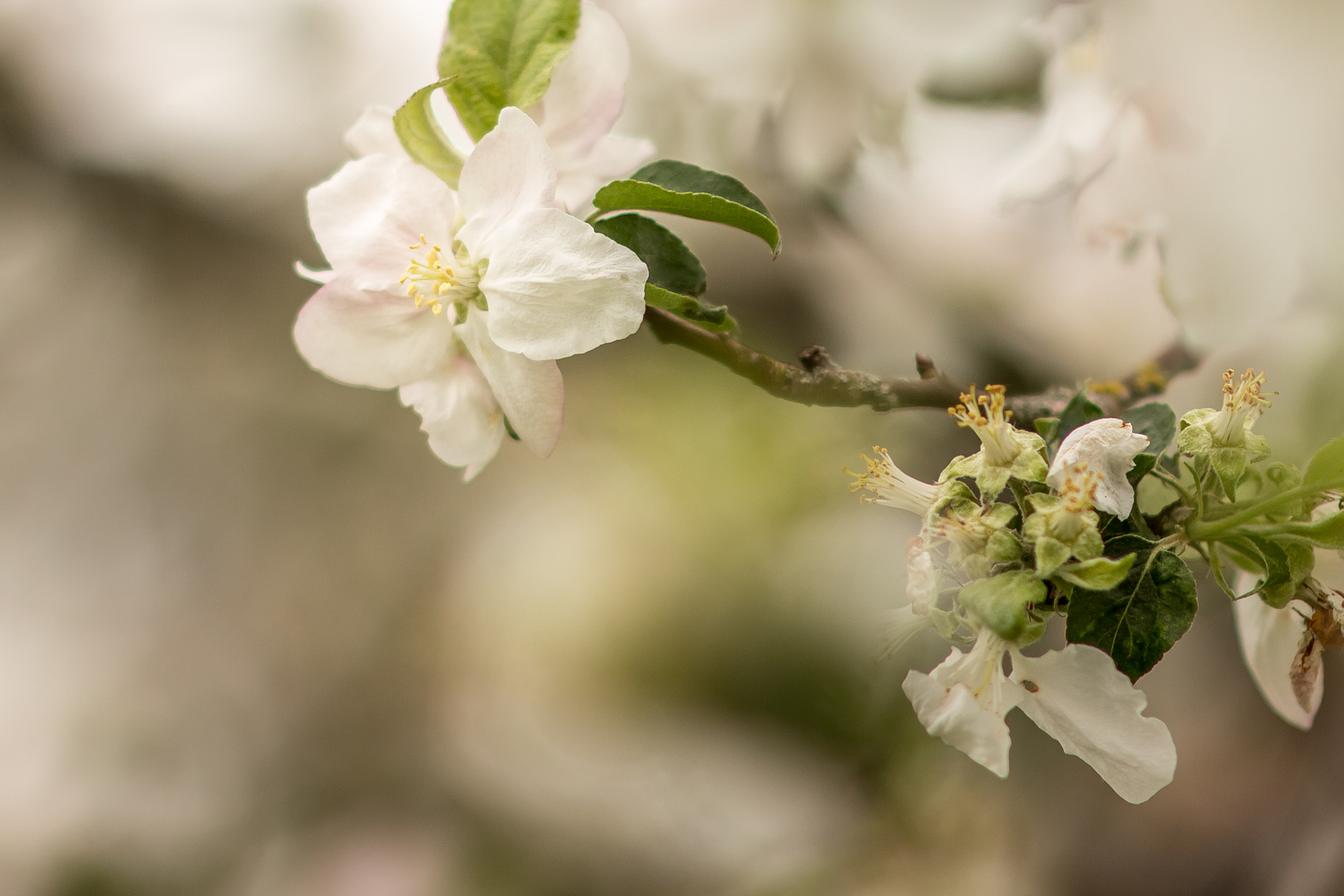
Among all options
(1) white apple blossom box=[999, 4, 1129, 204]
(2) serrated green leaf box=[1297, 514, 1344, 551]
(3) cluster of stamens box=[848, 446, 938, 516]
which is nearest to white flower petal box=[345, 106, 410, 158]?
(3) cluster of stamens box=[848, 446, 938, 516]

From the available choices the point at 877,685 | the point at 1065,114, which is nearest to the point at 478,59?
the point at 1065,114

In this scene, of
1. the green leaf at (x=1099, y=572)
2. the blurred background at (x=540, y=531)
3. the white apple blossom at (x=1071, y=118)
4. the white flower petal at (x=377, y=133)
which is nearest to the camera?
the green leaf at (x=1099, y=572)

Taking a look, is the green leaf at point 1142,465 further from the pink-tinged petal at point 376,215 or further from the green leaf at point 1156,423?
the pink-tinged petal at point 376,215

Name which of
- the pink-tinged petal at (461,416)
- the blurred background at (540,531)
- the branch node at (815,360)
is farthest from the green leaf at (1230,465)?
the blurred background at (540,531)

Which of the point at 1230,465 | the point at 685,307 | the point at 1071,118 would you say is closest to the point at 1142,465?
the point at 1230,465

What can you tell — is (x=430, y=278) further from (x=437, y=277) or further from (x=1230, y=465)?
(x=1230, y=465)

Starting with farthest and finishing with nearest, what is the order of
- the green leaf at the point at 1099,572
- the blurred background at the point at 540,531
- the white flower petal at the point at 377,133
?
the blurred background at the point at 540,531, the white flower petal at the point at 377,133, the green leaf at the point at 1099,572
